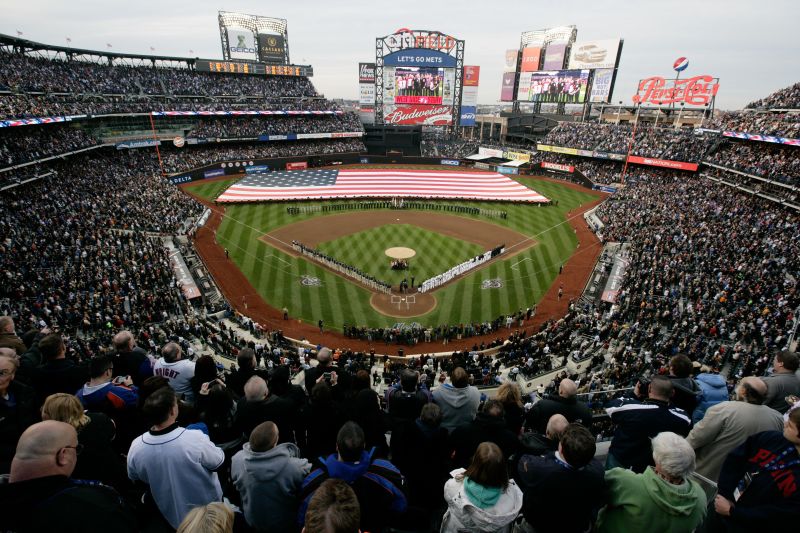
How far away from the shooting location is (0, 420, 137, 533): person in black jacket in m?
2.82

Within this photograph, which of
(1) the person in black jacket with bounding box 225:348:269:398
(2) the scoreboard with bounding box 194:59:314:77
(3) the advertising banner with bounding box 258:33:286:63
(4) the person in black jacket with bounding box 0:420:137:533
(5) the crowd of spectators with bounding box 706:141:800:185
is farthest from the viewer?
(3) the advertising banner with bounding box 258:33:286:63

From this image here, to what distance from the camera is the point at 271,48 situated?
7894cm

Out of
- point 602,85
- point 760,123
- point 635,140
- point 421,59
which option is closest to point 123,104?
point 421,59

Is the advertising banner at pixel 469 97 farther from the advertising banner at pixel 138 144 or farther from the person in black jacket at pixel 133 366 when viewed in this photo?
the person in black jacket at pixel 133 366

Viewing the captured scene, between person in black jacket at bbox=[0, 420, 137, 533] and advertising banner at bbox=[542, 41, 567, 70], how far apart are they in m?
84.0

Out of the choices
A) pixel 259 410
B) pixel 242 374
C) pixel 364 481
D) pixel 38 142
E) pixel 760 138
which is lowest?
pixel 242 374

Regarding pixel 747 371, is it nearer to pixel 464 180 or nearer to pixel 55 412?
pixel 55 412

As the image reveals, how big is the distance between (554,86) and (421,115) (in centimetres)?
2394

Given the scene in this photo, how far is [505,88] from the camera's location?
267 ft

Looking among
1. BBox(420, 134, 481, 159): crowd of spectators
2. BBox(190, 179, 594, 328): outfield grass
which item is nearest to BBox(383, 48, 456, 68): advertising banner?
BBox(420, 134, 481, 159): crowd of spectators

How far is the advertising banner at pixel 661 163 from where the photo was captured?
50.1 meters

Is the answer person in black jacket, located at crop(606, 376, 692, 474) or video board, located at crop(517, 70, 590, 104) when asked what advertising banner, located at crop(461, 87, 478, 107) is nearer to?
video board, located at crop(517, 70, 590, 104)

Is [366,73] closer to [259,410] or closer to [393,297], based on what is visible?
[393,297]

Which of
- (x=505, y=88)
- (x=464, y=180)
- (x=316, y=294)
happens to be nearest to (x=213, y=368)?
(x=316, y=294)
